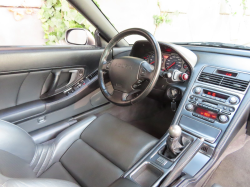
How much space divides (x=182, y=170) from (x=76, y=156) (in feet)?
2.20

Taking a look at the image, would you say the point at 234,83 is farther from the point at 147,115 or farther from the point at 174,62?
the point at 147,115

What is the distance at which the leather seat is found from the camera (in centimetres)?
99

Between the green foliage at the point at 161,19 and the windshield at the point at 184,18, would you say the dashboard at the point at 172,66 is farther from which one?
the green foliage at the point at 161,19

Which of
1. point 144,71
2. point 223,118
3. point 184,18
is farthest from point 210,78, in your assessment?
point 184,18

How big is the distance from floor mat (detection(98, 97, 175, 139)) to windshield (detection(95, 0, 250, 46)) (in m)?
1.72

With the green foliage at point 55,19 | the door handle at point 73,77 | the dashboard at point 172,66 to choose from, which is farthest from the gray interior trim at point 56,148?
the green foliage at point 55,19

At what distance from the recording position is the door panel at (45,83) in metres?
1.31

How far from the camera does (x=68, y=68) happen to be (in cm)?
161

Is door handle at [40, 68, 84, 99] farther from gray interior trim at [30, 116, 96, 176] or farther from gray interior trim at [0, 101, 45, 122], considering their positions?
gray interior trim at [30, 116, 96, 176]

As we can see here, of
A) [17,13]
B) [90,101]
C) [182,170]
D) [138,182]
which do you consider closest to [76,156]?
[138,182]

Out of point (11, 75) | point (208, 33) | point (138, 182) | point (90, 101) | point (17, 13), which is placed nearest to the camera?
point (138, 182)

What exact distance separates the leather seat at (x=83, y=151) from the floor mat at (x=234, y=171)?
0.69 m

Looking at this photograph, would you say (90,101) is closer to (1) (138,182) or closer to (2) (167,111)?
(2) (167,111)

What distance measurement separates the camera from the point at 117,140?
4.09 ft
